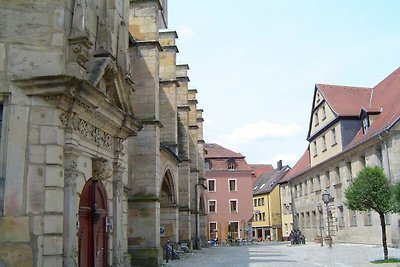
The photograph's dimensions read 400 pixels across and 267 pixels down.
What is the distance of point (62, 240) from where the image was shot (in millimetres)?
7297

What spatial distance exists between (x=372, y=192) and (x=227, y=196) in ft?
147

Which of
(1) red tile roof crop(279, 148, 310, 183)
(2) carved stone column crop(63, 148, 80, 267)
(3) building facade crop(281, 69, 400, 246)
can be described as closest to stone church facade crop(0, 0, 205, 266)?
(2) carved stone column crop(63, 148, 80, 267)

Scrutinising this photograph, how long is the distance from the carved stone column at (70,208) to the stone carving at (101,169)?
97cm

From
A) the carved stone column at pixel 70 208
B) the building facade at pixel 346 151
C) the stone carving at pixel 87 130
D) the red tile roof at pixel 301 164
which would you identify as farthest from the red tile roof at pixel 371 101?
the carved stone column at pixel 70 208

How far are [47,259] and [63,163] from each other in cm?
141

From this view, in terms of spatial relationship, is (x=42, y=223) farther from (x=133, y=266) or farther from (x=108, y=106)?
(x=133, y=266)

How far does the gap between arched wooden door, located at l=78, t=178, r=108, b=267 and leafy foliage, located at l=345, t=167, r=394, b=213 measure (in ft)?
38.4

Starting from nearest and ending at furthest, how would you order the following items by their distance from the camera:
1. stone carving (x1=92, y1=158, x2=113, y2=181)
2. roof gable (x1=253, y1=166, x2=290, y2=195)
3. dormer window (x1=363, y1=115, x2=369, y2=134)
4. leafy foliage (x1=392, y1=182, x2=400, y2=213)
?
stone carving (x1=92, y1=158, x2=113, y2=181), leafy foliage (x1=392, y1=182, x2=400, y2=213), dormer window (x1=363, y1=115, x2=369, y2=134), roof gable (x1=253, y1=166, x2=290, y2=195)

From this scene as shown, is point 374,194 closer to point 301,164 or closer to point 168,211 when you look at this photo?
point 168,211

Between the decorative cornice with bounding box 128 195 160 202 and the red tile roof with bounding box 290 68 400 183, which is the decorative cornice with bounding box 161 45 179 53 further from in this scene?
the red tile roof with bounding box 290 68 400 183

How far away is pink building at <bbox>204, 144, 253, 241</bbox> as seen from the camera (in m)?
61.9

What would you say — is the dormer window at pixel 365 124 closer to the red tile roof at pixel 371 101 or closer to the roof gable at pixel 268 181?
the red tile roof at pixel 371 101

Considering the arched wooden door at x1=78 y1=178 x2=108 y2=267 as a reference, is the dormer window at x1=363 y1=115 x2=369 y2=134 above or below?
above

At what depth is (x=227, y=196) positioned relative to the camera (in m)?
62.3
